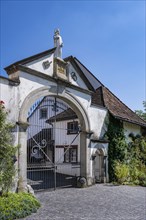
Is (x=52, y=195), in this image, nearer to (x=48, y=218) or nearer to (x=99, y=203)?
(x=99, y=203)

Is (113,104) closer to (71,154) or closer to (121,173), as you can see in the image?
(71,154)

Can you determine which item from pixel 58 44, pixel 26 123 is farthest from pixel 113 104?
pixel 26 123

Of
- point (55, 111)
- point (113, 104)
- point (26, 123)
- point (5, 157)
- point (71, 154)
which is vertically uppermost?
point (113, 104)

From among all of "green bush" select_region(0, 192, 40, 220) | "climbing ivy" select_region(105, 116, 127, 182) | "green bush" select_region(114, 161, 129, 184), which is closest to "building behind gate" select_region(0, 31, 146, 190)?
"climbing ivy" select_region(105, 116, 127, 182)

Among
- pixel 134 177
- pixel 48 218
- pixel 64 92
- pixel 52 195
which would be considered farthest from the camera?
pixel 134 177

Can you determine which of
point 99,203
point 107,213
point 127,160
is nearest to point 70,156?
point 127,160

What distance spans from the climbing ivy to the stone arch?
2282 mm

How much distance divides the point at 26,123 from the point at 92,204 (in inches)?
166

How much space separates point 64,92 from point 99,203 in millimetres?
5851

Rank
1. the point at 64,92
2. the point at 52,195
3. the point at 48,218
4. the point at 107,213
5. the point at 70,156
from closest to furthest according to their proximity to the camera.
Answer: the point at 48,218
the point at 107,213
the point at 52,195
the point at 64,92
the point at 70,156

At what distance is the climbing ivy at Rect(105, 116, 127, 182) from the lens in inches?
612

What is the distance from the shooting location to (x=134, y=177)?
16.1m

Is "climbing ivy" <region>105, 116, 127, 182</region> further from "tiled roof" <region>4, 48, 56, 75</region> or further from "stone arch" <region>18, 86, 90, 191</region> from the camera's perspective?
"tiled roof" <region>4, 48, 56, 75</region>

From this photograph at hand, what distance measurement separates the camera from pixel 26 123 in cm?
1056
